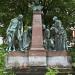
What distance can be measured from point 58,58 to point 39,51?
1.11 m

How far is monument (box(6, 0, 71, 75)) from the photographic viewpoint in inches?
836

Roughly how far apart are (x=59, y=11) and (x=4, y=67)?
1014 cm

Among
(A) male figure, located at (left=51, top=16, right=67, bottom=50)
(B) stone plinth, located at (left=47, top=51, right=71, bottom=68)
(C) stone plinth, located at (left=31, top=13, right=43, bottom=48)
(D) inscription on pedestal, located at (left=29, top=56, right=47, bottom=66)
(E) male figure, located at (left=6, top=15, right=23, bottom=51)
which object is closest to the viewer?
(D) inscription on pedestal, located at (left=29, top=56, right=47, bottom=66)

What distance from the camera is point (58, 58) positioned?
21.5m

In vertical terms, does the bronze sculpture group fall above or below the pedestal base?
above

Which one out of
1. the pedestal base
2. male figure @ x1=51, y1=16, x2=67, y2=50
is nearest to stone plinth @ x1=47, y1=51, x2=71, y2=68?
the pedestal base

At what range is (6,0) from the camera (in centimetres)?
2966

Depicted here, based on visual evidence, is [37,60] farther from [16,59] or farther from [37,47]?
[16,59]

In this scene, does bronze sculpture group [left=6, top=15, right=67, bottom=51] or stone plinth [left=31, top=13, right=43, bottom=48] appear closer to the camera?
stone plinth [left=31, top=13, right=43, bottom=48]

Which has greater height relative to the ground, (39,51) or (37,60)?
(39,51)

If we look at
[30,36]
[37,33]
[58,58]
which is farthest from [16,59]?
[58,58]

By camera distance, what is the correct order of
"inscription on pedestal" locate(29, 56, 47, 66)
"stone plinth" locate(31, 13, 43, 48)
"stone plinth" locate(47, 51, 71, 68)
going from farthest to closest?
"stone plinth" locate(31, 13, 43, 48)
"stone plinth" locate(47, 51, 71, 68)
"inscription on pedestal" locate(29, 56, 47, 66)

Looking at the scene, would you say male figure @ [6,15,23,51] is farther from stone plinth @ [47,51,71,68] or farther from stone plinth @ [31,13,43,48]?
stone plinth @ [47,51,71,68]

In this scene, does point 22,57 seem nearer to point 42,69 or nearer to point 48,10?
point 42,69
